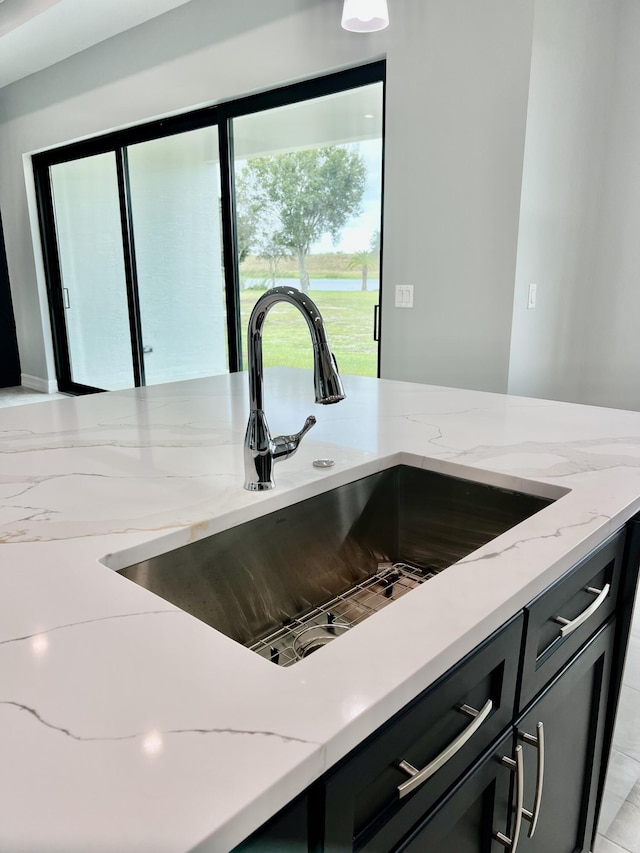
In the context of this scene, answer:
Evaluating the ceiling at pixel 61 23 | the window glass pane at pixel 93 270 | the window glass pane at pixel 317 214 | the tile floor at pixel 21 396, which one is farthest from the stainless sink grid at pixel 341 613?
the tile floor at pixel 21 396

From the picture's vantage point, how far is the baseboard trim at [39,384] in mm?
6078

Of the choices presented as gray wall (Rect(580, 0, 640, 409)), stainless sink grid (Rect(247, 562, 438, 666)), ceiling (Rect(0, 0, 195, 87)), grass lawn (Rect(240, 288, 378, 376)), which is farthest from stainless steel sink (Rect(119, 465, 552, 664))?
ceiling (Rect(0, 0, 195, 87))

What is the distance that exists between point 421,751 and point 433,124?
274cm

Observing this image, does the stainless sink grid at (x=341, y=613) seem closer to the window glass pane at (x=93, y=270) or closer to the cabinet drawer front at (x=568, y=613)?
the cabinet drawer front at (x=568, y=613)

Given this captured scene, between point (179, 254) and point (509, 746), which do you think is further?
point (179, 254)

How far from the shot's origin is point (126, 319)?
524 cm

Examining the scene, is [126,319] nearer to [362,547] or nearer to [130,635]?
[362,547]

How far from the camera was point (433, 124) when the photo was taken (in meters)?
2.80

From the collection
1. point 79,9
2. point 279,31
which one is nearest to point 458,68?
point 279,31

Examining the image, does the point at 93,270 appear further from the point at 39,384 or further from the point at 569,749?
the point at 569,749

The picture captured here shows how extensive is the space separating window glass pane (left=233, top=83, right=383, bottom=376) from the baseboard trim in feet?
9.68

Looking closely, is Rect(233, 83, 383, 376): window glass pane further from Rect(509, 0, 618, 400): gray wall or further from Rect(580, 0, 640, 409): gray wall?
Rect(580, 0, 640, 409): gray wall

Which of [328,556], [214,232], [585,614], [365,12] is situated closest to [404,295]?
[365,12]

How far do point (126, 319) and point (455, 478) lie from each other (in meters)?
4.52
